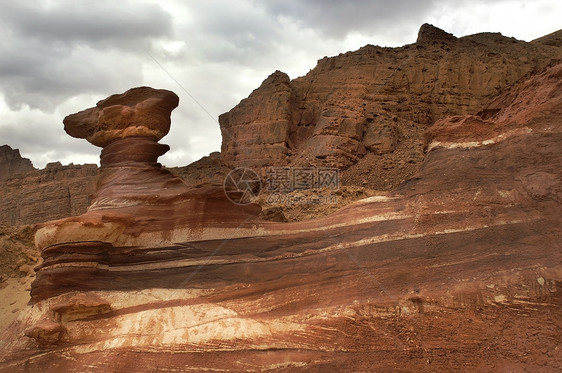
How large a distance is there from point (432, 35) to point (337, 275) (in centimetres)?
2061

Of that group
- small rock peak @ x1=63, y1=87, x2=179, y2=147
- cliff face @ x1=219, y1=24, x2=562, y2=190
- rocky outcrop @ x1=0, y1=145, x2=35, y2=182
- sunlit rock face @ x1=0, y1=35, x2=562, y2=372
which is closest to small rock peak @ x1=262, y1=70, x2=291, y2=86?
cliff face @ x1=219, y1=24, x2=562, y2=190

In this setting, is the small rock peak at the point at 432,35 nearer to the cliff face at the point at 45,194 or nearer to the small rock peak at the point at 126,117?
the small rock peak at the point at 126,117

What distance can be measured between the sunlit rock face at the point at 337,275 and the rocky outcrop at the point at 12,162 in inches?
1796

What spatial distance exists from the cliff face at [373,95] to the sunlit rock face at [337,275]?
40.7 feet

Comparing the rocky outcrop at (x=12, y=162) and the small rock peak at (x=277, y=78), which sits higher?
the rocky outcrop at (x=12, y=162)

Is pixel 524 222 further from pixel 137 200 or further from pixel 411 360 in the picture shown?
pixel 137 200

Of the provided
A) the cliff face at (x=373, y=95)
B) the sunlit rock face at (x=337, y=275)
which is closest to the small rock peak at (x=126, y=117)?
the sunlit rock face at (x=337, y=275)

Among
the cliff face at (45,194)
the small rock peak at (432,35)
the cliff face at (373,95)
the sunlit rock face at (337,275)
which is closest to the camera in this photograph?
the sunlit rock face at (337,275)

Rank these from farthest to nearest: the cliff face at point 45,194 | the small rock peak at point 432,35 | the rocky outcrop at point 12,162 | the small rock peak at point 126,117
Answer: the rocky outcrop at point 12,162 < the cliff face at point 45,194 < the small rock peak at point 432,35 < the small rock peak at point 126,117

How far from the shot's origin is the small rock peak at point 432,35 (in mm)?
22266

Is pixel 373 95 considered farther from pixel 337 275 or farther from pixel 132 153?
pixel 337 275

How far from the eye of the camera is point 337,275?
4.91m

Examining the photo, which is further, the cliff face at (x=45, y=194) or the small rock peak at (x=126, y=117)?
the cliff face at (x=45, y=194)

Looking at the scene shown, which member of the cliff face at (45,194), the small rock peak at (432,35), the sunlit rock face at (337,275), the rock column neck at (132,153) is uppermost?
the small rock peak at (432,35)
